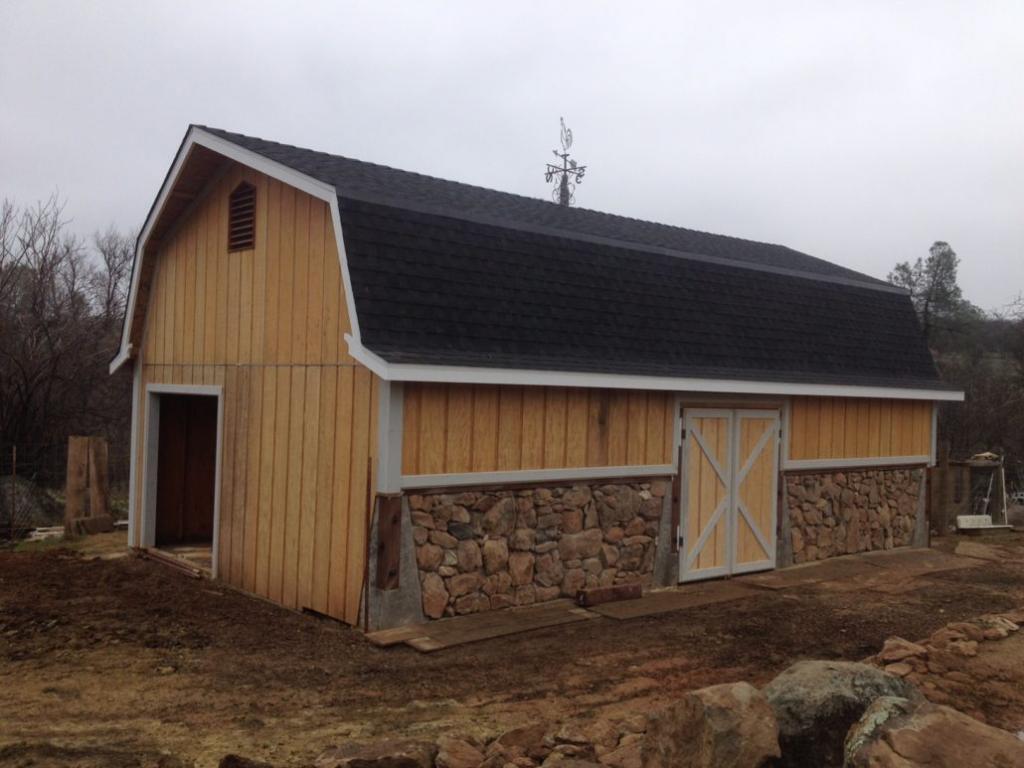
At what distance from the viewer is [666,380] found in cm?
884

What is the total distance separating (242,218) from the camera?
907 cm

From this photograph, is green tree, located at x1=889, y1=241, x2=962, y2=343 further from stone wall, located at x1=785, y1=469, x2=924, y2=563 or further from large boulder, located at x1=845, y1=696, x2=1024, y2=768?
large boulder, located at x1=845, y1=696, x2=1024, y2=768

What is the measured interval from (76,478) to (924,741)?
38.1 ft

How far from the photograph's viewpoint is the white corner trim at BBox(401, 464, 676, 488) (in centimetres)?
737

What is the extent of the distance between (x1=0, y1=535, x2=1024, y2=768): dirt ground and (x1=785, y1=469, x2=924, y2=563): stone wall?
1.79 meters

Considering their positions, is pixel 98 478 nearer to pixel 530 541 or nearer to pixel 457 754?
pixel 530 541

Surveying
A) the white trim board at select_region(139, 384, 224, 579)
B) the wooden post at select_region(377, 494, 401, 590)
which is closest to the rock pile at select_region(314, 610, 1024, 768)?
the wooden post at select_region(377, 494, 401, 590)

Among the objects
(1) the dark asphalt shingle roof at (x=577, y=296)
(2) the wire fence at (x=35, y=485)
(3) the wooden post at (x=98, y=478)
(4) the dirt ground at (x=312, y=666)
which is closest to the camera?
(4) the dirt ground at (x=312, y=666)

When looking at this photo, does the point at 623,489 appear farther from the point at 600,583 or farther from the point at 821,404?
the point at 821,404

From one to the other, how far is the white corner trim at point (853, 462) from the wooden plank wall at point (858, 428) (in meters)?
0.05

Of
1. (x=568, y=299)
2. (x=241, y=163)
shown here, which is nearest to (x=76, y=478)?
(x=241, y=163)

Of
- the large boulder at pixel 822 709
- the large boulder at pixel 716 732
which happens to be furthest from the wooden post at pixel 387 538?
the large boulder at pixel 822 709

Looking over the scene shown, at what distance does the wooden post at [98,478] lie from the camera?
12.1 metres

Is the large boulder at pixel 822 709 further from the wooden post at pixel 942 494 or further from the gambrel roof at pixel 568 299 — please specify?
the wooden post at pixel 942 494
